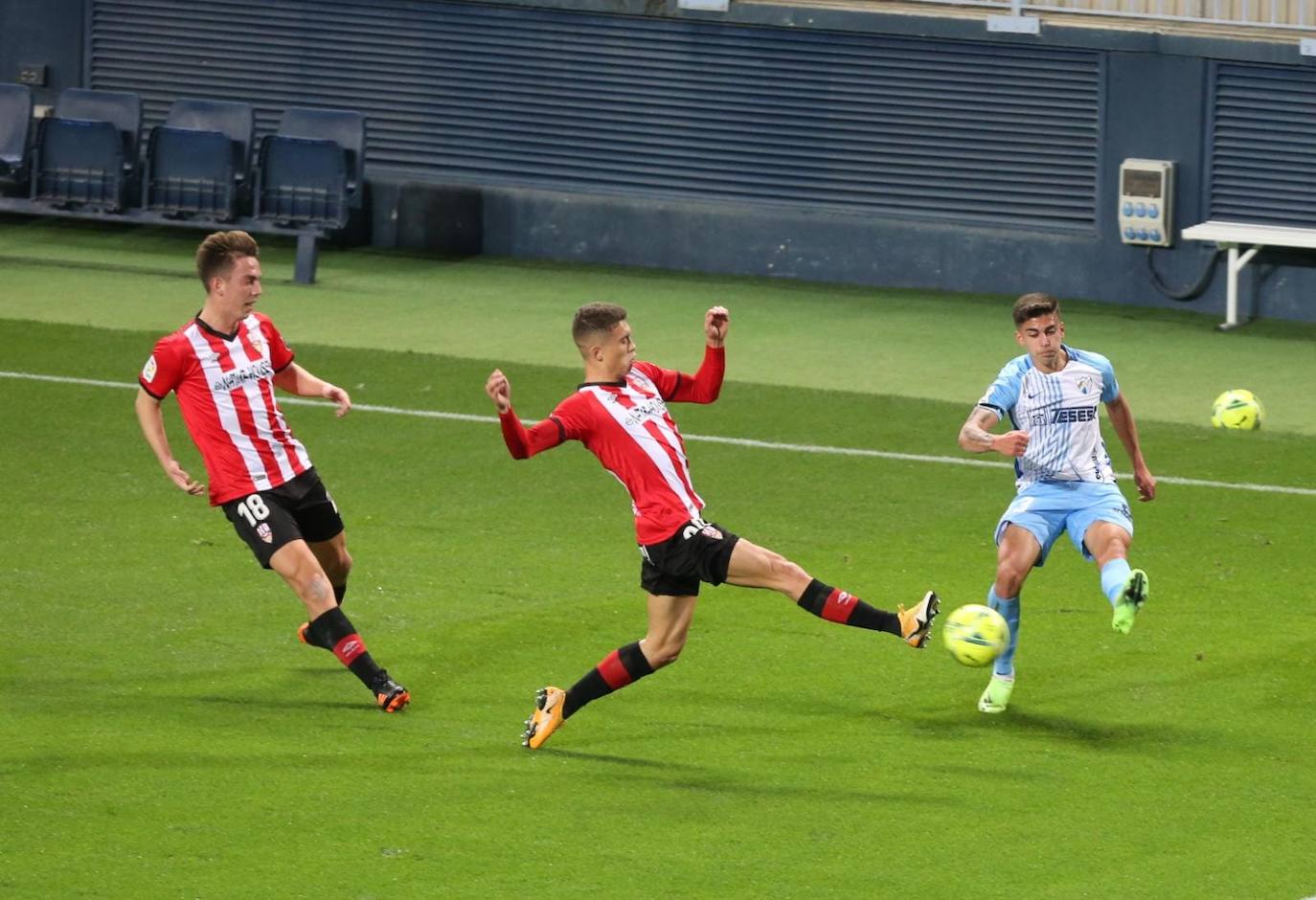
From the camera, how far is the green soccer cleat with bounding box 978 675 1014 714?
910cm

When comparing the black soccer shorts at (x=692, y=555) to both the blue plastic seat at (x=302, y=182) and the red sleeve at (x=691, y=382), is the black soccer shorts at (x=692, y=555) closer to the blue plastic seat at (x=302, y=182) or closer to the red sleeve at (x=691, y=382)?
the red sleeve at (x=691, y=382)

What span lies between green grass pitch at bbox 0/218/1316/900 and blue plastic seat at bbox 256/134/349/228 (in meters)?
3.31

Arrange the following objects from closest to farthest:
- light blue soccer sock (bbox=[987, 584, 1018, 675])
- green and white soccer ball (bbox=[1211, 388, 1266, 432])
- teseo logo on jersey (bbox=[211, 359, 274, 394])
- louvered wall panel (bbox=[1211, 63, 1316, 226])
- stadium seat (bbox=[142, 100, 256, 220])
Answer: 1. light blue soccer sock (bbox=[987, 584, 1018, 675])
2. teseo logo on jersey (bbox=[211, 359, 274, 394])
3. green and white soccer ball (bbox=[1211, 388, 1266, 432])
4. louvered wall panel (bbox=[1211, 63, 1316, 226])
5. stadium seat (bbox=[142, 100, 256, 220])

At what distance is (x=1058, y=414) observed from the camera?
9.06 metres

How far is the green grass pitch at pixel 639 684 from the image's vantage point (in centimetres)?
742

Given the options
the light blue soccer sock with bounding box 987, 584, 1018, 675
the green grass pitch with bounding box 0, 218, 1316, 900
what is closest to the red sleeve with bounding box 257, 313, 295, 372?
the green grass pitch with bounding box 0, 218, 1316, 900

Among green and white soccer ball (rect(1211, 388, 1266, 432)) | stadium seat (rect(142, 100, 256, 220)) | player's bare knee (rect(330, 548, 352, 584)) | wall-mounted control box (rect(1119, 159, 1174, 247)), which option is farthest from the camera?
stadium seat (rect(142, 100, 256, 220))

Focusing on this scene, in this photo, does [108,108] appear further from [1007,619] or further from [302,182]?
[1007,619]

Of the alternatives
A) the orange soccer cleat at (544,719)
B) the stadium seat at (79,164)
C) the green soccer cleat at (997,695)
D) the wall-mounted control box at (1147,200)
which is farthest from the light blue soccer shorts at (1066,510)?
the stadium seat at (79,164)

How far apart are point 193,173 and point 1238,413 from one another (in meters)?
10.3

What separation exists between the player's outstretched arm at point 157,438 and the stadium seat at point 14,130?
12644 mm

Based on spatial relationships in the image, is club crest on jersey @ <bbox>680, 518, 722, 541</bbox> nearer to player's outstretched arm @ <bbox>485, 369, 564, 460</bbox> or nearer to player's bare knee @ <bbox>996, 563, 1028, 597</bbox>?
player's outstretched arm @ <bbox>485, 369, 564, 460</bbox>

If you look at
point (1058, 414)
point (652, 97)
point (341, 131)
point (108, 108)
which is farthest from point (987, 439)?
point (108, 108)

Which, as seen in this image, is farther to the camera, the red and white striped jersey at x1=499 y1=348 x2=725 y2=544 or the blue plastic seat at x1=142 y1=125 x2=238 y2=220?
the blue plastic seat at x1=142 y1=125 x2=238 y2=220
